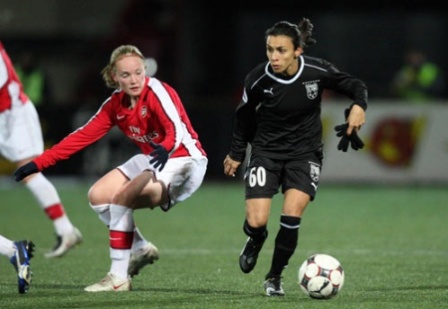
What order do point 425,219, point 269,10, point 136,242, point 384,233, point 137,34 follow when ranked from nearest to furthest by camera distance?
point 136,242, point 384,233, point 425,219, point 137,34, point 269,10

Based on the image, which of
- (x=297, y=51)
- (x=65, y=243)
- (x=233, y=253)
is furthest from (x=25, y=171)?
(x=233, y=253)

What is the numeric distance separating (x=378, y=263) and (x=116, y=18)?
1567cm

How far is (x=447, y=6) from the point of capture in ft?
83.1

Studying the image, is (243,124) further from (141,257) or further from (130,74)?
(141,257)

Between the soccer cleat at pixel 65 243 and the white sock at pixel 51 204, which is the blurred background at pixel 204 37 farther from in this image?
the soccer cleat at pixel 65 243

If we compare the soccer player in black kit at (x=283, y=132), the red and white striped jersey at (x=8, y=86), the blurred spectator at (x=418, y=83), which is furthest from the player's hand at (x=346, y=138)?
the blurred spectator at (x=418, y=83)

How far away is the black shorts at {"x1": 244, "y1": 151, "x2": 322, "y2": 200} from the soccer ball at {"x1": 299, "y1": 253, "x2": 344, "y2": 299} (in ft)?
1.86

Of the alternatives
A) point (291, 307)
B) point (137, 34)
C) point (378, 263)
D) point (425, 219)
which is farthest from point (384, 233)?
point (137, 34)

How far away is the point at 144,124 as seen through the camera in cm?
834

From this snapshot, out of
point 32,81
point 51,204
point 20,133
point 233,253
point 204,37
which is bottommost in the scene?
point 233,253

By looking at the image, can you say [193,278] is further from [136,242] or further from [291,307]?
[291,307]

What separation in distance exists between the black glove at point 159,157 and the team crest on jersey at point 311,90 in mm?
1042

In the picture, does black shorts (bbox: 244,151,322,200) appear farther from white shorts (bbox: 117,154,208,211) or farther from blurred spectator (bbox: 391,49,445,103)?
blurred spectator (bbox: 391,49,445,103)

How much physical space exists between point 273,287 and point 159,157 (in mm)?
1154
